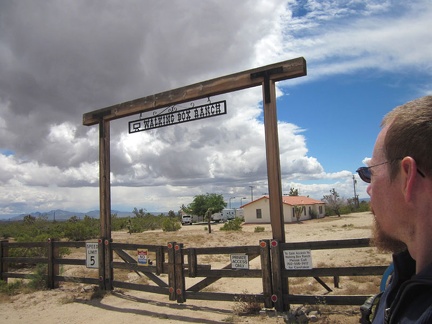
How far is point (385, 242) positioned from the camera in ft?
4.07

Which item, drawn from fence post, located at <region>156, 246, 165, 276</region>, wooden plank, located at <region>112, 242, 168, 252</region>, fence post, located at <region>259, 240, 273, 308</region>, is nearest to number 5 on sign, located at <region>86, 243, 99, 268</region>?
wooden plank, located at <region>112, 242, 168, 252</region>

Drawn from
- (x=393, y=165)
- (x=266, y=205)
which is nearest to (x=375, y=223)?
(x=393, y=165)

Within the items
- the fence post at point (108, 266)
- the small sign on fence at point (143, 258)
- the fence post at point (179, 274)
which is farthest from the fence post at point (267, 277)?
the fence post at point (108, 266)

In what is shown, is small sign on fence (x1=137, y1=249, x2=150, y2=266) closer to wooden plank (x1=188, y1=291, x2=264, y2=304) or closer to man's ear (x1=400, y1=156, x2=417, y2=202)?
wooden plank (x1=188, y1=291, x2=264, y2=304)

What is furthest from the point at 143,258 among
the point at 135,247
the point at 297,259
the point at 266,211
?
the point at 266,211

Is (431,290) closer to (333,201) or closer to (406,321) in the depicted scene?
(406,321)

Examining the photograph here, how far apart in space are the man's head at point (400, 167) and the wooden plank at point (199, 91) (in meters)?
4.77

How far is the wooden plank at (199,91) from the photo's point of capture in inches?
227

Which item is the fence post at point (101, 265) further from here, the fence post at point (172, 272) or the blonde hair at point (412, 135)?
the blonde hair at point (412, 135)

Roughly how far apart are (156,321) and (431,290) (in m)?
5.79

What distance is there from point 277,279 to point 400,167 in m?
4.96

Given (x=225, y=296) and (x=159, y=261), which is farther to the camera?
(x=159, y=261)

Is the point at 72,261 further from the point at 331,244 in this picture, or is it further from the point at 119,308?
the point at 331,244

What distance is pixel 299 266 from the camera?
5543mm
